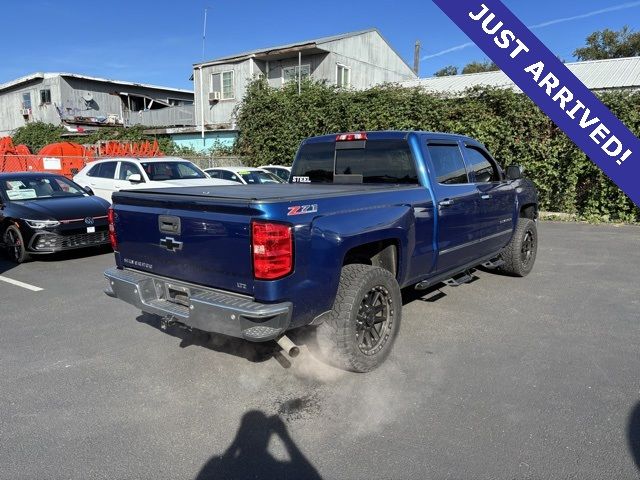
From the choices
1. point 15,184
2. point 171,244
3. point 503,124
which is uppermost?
point 503,124

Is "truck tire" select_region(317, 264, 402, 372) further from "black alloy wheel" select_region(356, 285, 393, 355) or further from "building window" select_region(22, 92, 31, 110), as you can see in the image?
"building window" select_region(22, 92, 31, 110)

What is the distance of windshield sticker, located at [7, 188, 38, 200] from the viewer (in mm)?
8425

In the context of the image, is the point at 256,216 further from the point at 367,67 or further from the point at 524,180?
the point at 367,67

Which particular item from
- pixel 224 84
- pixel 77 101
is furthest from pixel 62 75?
pixel 224 84

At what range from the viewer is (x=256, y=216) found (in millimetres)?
3090

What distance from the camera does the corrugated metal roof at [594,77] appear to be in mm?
18219

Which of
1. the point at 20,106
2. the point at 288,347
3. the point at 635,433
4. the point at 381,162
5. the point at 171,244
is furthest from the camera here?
the point at 20,106

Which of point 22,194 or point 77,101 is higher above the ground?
point 77,101

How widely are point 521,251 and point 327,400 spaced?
4.40m

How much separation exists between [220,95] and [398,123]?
13.8 meters

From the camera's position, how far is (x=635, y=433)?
3.02 metres

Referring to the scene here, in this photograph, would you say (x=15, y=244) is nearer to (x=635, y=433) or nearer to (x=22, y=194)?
(x=22, y=194)

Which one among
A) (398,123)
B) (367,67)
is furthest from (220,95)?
(398,123)

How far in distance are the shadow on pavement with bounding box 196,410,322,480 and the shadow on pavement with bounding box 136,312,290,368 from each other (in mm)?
954
